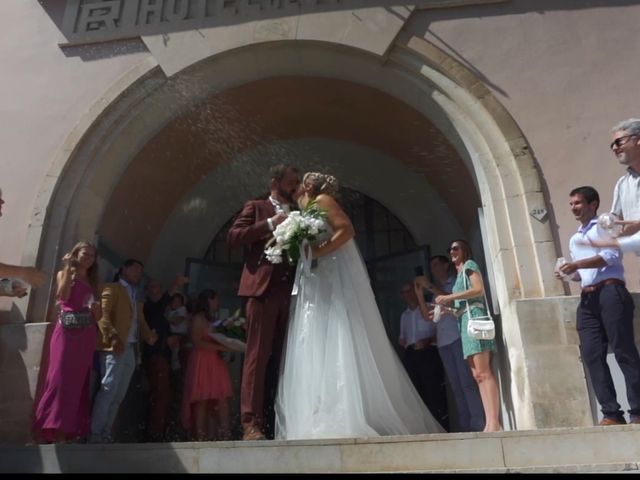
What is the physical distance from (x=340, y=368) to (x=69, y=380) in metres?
1.95

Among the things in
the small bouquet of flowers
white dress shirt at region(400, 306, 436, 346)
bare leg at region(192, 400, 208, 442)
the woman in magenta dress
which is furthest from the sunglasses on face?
bare leg at region(192, 400, 208, 442)

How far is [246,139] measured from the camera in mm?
7551

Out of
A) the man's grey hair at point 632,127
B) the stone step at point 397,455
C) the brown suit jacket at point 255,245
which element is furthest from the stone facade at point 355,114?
the brown suit jacket at point 255,245

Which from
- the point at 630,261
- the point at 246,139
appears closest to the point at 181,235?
the point at 246,139

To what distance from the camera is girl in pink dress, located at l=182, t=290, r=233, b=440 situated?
18.2 ft

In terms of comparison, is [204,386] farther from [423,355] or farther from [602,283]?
[602,283]

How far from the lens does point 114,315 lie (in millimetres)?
5086

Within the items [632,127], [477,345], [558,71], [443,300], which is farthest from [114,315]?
[558,71]

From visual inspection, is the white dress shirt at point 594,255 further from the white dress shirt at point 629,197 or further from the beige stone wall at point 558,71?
the beige stone wall at point 558,71

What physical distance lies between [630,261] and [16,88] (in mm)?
5907

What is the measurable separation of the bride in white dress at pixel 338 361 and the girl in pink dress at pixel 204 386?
1582mm

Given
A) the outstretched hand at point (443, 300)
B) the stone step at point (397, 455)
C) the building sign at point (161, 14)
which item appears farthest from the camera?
the building sign at point (161, 14)

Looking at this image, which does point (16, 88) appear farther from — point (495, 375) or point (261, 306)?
point (495, 375)

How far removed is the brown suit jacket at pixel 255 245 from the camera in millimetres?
4316
